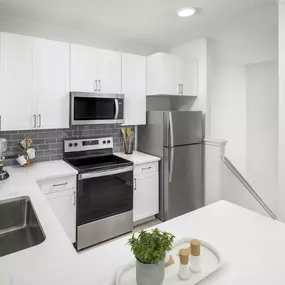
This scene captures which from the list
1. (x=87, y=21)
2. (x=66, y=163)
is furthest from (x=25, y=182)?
(x=87, y=21)

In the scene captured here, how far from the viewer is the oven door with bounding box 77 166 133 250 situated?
7.88ft

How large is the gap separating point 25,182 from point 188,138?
203cm

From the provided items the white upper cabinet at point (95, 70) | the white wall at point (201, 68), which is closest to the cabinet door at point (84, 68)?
the white upper cabinet at point (95, 70)

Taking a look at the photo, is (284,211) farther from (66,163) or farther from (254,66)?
(66,163)

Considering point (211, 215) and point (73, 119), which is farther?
point (73, 119)

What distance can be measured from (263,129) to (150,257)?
2967 millimetres

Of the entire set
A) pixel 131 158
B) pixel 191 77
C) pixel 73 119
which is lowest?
pixel 131 158

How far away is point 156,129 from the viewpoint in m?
3.05

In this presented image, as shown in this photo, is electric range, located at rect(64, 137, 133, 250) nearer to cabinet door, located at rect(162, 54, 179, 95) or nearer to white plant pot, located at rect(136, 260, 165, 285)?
cabinet door, located at rect(162, 54, 179, 95)

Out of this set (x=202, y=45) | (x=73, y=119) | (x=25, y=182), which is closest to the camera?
(x=25, y=182)

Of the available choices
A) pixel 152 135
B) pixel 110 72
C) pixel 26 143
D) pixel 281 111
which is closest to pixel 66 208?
pixel 26 143

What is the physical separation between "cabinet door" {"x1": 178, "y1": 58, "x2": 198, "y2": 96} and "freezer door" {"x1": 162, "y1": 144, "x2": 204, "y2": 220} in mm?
831

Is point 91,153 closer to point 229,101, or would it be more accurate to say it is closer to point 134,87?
point 134,87

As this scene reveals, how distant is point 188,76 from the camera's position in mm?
3332
